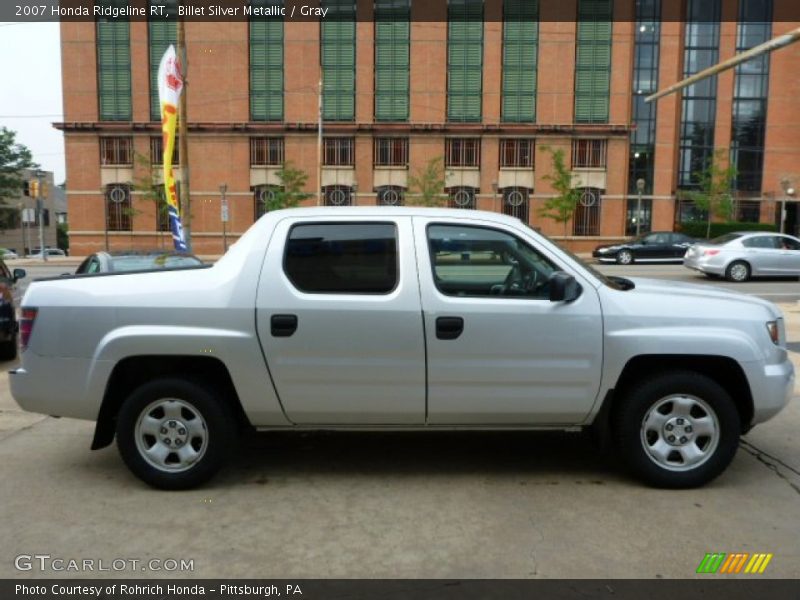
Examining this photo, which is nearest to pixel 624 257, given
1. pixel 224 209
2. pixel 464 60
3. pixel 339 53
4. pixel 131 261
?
pixel 224 209

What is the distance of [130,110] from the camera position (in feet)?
132

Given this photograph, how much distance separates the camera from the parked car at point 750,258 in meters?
19.4

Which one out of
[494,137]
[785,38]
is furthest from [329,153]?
[785,38]

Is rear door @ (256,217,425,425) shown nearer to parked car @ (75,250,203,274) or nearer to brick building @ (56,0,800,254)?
parked car @ (75,250,203,274)

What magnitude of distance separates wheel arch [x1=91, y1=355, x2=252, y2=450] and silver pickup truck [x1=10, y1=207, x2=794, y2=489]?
0.01m

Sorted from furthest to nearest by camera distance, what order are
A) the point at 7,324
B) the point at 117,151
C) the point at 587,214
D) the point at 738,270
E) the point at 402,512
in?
the point at 587,214 < the point at 117,151 < the point at 738,270 < the point at 7,324 < the point at 402,512

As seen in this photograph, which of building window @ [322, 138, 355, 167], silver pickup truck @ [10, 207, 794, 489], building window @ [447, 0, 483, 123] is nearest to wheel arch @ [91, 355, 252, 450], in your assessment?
silver pickup truck @ [10, 207, 794, 489]

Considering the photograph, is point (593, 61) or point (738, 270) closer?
point (738, 270)

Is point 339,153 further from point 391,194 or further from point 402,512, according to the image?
point 402,512

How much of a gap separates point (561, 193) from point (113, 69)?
26454 mm

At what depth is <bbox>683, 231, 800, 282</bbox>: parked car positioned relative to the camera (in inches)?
763

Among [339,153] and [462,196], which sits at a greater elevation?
[339,153]

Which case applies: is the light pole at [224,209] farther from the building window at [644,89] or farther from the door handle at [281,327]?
the building window at [644,89]

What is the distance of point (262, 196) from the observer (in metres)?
40.6
